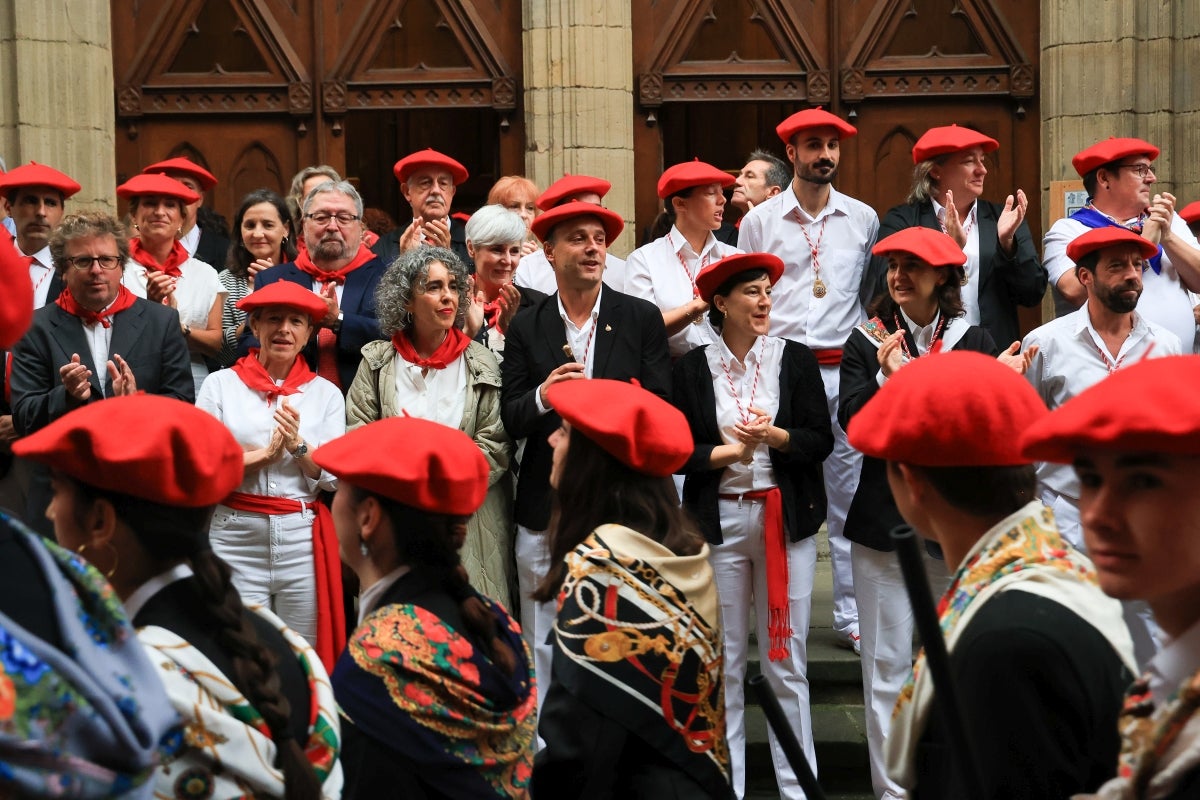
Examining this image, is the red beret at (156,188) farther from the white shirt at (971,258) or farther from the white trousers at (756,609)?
the white shirt at (971,258)

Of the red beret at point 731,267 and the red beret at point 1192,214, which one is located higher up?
the red beret at point 1192,214

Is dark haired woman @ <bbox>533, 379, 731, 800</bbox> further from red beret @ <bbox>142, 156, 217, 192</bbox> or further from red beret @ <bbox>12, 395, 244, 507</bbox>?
red beret @ <bbox>142, 156, 217, 192</bbox>

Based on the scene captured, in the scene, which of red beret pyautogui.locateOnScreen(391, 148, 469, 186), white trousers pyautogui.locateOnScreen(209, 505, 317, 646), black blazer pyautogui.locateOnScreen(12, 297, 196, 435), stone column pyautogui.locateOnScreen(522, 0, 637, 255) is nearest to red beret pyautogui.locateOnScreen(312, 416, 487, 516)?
white trousers pyautogui.locateOnScreen(209, 505, 317, 646)

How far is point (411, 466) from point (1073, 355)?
3.84 m

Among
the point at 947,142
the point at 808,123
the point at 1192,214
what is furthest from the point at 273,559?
the point at 1192,214

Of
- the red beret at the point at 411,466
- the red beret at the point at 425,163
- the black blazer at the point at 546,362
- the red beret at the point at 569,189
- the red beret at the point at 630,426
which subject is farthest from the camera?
the red beret at the point at 425,163

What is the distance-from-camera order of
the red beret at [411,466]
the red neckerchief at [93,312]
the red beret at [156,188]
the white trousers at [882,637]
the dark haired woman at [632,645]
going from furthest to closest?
the red beret at [156,188], the red neckerchief at [93,312], the white trousers at [882,637], the dark haired woman at [632,645], the red beret at [411,466]

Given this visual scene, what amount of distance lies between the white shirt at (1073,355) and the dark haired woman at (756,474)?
2.94 ft

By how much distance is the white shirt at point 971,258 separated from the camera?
717 centimetres

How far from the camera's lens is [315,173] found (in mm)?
8266

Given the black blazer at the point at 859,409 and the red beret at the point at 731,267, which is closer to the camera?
the black blazer at the point at 859,409

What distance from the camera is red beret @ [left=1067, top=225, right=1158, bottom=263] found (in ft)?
21.7

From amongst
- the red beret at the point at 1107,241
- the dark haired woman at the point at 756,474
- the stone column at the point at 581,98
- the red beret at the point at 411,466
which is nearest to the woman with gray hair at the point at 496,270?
the dark haired woman at the point at 756,474

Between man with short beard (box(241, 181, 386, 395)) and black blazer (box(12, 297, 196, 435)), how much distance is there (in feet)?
1.92
